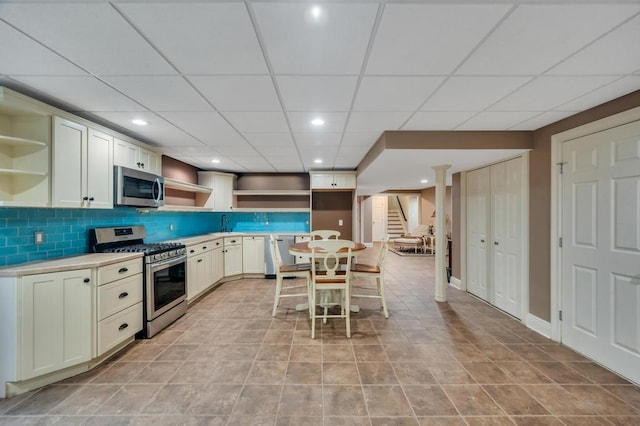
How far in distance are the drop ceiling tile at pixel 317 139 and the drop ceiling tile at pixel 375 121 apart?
309 millimetres

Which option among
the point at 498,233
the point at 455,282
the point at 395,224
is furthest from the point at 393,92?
the point at 395,224

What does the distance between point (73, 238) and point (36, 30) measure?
208 centimetres

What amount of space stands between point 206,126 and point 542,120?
11.6 feet

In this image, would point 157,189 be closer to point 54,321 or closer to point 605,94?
point 54,321

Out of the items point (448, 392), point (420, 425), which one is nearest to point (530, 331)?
point (448, 392)

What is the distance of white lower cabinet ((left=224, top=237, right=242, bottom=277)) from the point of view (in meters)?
5.06

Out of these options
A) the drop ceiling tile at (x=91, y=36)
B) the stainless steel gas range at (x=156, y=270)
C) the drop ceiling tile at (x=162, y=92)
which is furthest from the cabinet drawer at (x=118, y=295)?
the drop ceiling tile at (x=91, y=36)

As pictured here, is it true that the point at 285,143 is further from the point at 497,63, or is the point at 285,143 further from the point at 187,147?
the point at 497,63

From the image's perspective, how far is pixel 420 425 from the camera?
5.44 ft

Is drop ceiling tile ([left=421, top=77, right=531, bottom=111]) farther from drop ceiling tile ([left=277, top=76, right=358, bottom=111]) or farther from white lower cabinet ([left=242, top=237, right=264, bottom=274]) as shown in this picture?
white lower cabinet ([left=242, top=237, right=264, bottom=274])

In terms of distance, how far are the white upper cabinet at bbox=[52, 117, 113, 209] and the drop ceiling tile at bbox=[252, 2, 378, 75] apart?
2106 mm

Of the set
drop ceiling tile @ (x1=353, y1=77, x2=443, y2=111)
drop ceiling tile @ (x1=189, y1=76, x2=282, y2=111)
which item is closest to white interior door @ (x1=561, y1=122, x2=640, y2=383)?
drop ceiling tile @ (x1=353, y1=77, x2=443, y2=111)

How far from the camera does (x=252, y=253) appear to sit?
17.4 ft

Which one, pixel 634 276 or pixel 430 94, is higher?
pixel 430 94
